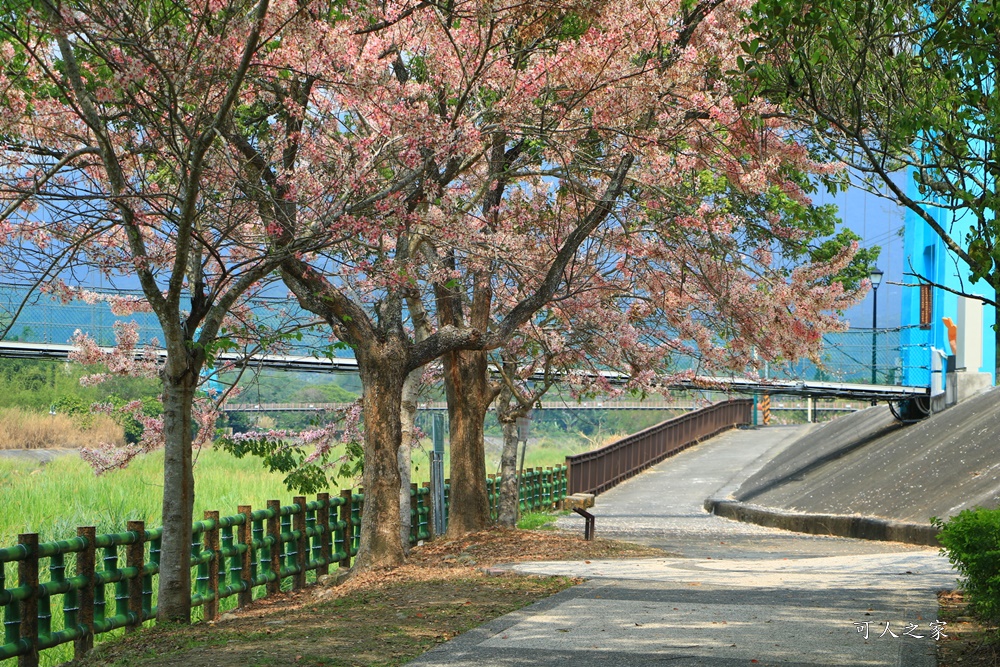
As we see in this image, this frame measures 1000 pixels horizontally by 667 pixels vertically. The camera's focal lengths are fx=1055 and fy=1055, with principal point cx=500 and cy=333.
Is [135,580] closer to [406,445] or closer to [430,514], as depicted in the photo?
[406,445]

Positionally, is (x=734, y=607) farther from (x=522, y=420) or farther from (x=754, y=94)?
(x=522, y=420)

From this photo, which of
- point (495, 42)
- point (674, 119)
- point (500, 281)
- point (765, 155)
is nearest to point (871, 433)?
point (500, 281)

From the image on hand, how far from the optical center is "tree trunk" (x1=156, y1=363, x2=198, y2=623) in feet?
31.3

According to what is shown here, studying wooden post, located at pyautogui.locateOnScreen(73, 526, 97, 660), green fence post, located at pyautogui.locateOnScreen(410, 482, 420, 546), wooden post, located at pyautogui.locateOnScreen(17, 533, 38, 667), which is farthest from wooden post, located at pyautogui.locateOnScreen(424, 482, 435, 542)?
wooden post, located at pyautogui.locateOnScreen(17, 533, 38, 667)

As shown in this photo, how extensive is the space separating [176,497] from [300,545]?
3.96 meters

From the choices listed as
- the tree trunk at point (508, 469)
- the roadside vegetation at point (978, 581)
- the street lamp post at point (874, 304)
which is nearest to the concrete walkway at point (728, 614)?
the roadside vegetation at point (978, 581)

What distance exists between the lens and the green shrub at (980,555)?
6383mm

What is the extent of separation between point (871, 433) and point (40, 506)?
1774 cm

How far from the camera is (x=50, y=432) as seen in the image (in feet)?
129

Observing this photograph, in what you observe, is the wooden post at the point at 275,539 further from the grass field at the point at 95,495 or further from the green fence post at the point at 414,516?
the green fence post at the point at 414,516

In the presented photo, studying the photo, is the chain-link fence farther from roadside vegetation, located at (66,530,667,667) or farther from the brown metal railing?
roadside vegetation, located at (66,530,667,667)

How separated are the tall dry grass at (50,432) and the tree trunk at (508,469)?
21.5 metres

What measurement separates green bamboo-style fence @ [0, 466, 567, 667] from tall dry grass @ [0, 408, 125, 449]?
22591 millimetres

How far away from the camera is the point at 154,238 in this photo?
39.1 feet
